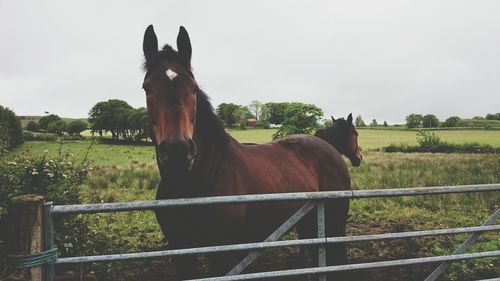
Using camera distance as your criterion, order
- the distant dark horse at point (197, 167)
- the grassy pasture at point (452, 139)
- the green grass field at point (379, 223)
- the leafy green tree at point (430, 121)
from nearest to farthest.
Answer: the distant dark horse at point (197, 167)
the green grass field at point (379, 223)
the grassy pasture at point (452, 139)
the leafy green tree at point (430, 121)

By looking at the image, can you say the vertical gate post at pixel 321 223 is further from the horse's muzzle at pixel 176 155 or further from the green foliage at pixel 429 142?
the green foliage at pixel 429 142

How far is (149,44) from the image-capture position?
329 cm

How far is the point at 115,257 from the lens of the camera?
93.8 inches

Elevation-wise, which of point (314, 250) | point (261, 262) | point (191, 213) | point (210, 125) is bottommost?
point (261, 262)

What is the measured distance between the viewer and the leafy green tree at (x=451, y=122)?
2840 inches

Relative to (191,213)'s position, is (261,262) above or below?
below

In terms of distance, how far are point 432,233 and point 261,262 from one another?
11.7 feet

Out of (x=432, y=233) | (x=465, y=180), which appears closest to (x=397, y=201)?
(x=465, y=180)

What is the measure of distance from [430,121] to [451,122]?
4957 millimetres

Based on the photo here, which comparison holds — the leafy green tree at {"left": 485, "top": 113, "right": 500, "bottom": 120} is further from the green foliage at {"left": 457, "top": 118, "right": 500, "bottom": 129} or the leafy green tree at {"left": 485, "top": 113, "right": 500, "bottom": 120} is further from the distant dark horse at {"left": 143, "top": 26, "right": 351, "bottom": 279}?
the distant dark horse at {"left": 143, "top": 26, "right": 351, "bottom": 279}

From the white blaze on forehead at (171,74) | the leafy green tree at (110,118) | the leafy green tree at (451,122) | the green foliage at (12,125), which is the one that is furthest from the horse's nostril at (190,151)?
the leafy green tree at (451,122)

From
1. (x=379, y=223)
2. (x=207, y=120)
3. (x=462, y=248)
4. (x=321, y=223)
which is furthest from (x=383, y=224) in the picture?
(x=207, y=120)

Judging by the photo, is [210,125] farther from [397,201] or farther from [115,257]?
[397,201]

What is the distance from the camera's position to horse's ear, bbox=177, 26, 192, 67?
3.25m
